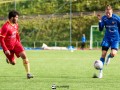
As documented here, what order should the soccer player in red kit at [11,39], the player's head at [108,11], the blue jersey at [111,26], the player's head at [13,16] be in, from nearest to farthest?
the player's head at [13,16] < the soccer player in red kit at [11,39] < the player's head at [108,11] < the blue jersey at [111,26]

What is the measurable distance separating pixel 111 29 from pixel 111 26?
0.10 m

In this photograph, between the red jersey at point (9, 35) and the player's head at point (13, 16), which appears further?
the red jersey at point (9, 35)

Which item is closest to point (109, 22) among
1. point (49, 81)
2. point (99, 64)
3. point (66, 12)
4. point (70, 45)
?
point (99, 64)

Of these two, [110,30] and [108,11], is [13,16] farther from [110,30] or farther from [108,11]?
[110,30]

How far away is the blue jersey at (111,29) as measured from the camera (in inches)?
551

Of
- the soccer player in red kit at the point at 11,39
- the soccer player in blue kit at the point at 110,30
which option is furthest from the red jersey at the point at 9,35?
the soccer player in blue kit at the point at 110,30

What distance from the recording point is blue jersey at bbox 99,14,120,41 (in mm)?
13985

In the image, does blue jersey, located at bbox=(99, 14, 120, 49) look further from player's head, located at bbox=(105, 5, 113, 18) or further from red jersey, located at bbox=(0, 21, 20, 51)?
red jersey, located at bbox=(0, 21, 20, 51)

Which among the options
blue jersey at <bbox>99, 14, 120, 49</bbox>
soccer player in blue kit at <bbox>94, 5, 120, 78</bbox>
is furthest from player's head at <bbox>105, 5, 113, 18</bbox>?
blue jersey at <bbox>99, 14, 120, 49</bbox>

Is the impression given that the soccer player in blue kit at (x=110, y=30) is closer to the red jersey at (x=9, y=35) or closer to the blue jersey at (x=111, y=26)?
the blue jersey at (x=111, y=26)

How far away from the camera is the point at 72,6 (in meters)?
50.8

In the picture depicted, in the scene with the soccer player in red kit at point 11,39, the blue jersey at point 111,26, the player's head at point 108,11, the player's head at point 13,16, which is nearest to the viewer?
the player's head at point 13,16

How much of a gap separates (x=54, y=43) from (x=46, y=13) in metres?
5.54

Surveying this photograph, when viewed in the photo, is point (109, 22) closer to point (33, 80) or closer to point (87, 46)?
point (33, 80)
